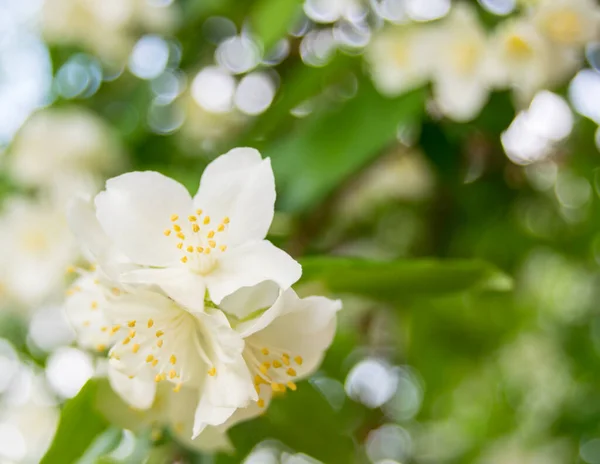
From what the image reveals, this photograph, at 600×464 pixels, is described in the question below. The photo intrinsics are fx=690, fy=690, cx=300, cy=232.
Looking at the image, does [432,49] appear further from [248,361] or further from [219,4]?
[248,361]

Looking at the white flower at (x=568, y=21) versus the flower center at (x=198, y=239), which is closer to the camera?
the flower center at (x=198, y=239)

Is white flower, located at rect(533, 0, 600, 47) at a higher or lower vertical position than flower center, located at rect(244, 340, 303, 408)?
higher

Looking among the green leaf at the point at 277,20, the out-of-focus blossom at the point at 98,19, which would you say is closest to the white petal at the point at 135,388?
the green leaf at the point at 277,20

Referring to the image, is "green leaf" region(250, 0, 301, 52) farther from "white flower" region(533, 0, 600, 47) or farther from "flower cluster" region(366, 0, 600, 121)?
"white flower" region(533, 0, 600, 47)

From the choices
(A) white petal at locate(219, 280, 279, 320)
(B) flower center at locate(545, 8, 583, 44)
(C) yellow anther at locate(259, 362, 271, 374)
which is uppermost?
(B) flower center at locate(545, 8, 583, 44)

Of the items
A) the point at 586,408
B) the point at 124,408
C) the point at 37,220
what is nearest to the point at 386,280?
the point at 124,408

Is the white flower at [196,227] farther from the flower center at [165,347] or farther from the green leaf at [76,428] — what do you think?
the green leaf at [76,428]

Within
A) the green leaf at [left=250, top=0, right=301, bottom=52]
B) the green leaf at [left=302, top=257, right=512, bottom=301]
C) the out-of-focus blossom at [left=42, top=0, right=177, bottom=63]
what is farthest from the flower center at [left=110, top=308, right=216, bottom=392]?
the out-of-focus blossom at [left=42, top=0, right=177, bottom=63]
